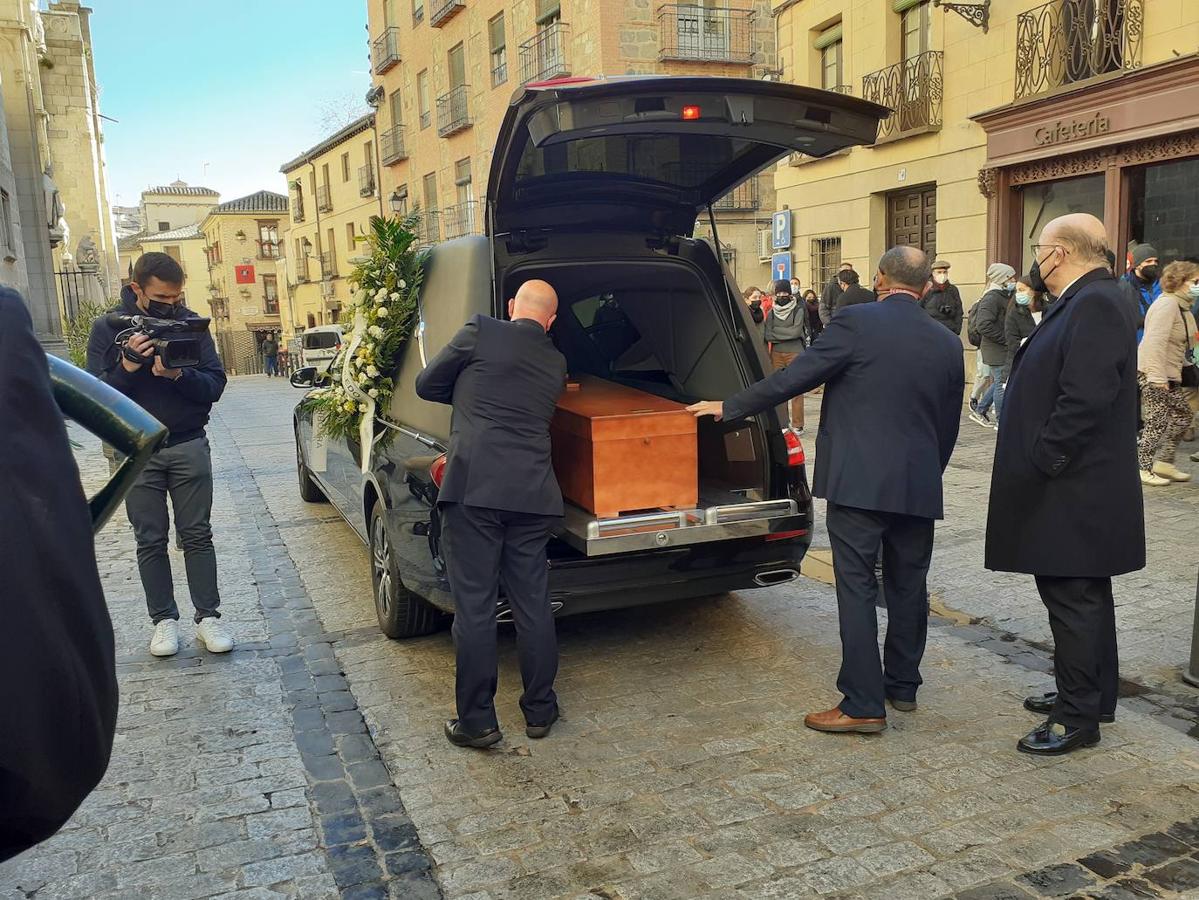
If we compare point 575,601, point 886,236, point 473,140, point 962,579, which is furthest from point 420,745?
point 473,140

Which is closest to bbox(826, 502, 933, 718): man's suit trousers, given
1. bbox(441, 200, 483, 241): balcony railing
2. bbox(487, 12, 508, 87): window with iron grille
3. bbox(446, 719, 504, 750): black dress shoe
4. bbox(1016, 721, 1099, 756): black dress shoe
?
bbox(1016, 721, 1099, 756): black dress shoe

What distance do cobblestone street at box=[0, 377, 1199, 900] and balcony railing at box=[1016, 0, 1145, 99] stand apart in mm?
8793

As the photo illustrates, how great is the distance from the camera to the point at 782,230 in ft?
60.5

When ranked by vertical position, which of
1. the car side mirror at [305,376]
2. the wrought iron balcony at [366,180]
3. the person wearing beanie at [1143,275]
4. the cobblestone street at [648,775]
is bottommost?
the cobblestone street at [648,775]

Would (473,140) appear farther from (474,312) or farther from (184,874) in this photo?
(184,874)

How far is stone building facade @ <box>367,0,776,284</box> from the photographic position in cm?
2355

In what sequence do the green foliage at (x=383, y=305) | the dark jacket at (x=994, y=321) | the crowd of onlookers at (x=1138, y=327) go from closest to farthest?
1. the green foliage at (x=383, y=305)
2. the crowd of onlookers at (x=1138, y=327)
3. the dark jacket at (x=994, y=321)

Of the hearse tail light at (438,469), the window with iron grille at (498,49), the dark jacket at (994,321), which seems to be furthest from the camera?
the window with iron grille at (498,49)

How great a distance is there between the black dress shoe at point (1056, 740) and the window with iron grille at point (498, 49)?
27286 mm

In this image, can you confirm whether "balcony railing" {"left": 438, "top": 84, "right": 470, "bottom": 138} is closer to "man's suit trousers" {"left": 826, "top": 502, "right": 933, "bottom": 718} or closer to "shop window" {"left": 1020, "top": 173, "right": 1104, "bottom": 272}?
"shop window" {"left": 1020, "top": 173, "right": 1104, "bottom": 272}

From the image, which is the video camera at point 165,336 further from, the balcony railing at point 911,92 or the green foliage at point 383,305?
the balcony railing at point 911,92

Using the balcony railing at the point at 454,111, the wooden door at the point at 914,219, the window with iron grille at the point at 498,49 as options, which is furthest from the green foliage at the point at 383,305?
the balcony railing at the point at 454,111

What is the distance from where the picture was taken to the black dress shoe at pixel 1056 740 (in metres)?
3.54

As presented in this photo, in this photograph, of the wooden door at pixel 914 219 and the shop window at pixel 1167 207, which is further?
the wooden door at pixel 914 219
